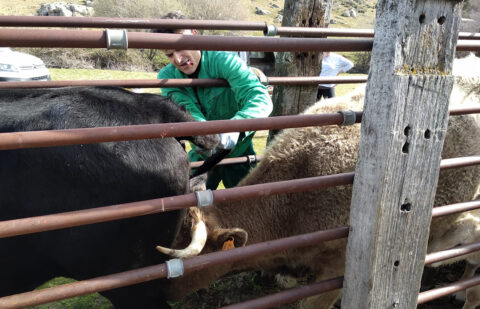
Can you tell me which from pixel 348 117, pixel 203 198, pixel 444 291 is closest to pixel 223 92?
pixel 348 117

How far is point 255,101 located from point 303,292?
4.60ft

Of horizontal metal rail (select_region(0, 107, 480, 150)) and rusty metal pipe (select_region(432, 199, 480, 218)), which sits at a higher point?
horizontal metal rail (select_region(0, 107, 480, 150))

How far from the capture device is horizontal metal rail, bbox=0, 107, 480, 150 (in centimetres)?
140

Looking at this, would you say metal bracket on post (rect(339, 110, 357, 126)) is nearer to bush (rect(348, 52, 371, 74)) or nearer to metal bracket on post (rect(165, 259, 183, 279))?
metal bracket on post (rect(165, 259, 183, 279))

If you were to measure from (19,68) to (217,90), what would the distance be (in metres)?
8.90

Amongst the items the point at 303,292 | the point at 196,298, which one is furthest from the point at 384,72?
the point at 196,298

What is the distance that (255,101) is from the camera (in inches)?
112

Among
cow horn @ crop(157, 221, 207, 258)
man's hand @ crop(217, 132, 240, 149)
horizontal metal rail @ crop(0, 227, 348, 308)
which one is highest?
man's hand @ crop(217, 132, 240, 149)

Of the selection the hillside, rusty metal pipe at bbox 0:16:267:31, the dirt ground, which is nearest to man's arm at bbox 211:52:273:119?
rusty metal pipe at bbox 0:16:267:31

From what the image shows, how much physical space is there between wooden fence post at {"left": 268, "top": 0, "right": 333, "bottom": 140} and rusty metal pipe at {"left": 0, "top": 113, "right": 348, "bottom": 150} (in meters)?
2.21

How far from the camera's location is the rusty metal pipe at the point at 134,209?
145 cm

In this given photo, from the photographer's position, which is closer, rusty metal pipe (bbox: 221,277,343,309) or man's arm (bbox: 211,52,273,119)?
rusty metal pipe (bbox: 221,277,343,309)

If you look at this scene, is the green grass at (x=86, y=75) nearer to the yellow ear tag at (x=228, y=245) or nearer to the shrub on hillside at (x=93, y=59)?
the shrub on hillside at (x=93, y=59)

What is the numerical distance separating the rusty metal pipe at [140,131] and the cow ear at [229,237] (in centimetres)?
91
